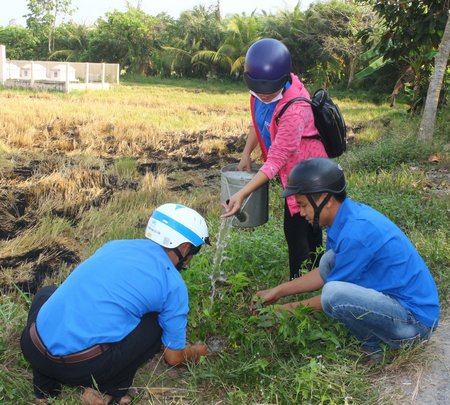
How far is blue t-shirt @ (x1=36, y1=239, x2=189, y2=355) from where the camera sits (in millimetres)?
2363

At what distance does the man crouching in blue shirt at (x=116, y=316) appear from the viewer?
7.79ft

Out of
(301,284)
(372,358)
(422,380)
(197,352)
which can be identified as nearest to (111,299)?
(197,352)

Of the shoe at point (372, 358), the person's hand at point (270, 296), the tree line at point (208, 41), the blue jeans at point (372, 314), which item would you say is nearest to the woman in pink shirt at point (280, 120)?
the person's hand at point (270, 296)

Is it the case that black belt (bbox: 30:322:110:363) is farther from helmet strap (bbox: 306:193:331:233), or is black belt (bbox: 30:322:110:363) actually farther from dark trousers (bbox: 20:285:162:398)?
helmet strap (bbox: 306:193:331:233)

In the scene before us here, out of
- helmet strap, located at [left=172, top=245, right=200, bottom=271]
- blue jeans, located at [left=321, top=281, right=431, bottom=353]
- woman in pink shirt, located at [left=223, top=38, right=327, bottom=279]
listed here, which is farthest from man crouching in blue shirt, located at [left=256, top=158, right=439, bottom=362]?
helmet strap, located at [left=172, top=245, right=200, bottom=271]

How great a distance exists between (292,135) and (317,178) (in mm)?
555

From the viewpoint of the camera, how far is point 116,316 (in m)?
2.41

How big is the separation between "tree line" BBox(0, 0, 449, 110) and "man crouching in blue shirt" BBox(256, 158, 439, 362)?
41.1 ft

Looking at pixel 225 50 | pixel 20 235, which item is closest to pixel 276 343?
pixel 20 235

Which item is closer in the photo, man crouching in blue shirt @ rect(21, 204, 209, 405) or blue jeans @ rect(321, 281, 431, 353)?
man crouching in blue shirt @ rect(21, 204, 209, 405)

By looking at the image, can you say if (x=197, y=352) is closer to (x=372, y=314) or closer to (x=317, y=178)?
(x=372, y=314)

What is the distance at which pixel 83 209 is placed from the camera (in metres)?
6.28

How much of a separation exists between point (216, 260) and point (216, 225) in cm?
144

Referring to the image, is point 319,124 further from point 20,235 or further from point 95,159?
point 95,159
